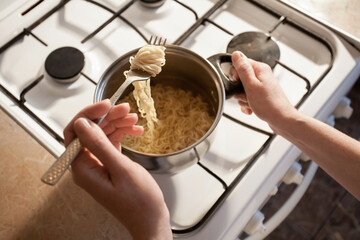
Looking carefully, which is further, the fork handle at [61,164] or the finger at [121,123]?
the finger at [121,123]

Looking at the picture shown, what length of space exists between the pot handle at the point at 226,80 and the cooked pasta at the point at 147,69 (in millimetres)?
112

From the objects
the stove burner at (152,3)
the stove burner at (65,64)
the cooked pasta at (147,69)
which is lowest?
the stove burner at (65,64)

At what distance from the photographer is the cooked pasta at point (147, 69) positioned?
2.34 feet

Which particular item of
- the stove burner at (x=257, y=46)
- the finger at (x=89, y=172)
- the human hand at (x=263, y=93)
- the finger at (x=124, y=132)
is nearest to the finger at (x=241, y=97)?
the human hand at (x=263, y=93)

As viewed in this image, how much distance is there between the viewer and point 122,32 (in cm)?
96

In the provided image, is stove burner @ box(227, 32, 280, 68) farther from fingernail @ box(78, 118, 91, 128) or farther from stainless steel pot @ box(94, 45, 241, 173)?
fingernail @ box(78, 118, 91, 128)

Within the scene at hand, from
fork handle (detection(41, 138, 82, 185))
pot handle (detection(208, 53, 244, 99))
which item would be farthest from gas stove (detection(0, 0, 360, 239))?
fork handle (detection(41, 138, 82, 185))

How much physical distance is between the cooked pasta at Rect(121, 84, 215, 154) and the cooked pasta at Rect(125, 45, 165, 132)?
1.0 inches

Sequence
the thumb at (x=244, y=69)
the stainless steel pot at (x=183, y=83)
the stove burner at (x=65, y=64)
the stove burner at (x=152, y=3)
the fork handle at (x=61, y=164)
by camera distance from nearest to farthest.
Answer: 1. the fork handle at (x=61, y=164)
2. the stainless steel pot at (x=183, y=83)
3. the thumb at (x=244, y=69)
4. the stove burner at (x=65, y=64)
5. the stove burner at (x=152, y=3)

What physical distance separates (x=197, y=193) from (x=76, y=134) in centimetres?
30

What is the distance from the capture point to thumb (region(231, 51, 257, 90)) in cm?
75

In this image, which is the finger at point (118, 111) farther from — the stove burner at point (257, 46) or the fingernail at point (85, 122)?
the stove burner at point (257, 46)

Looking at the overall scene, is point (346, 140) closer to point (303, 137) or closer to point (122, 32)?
point (303, 137)

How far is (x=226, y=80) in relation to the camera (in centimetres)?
74
